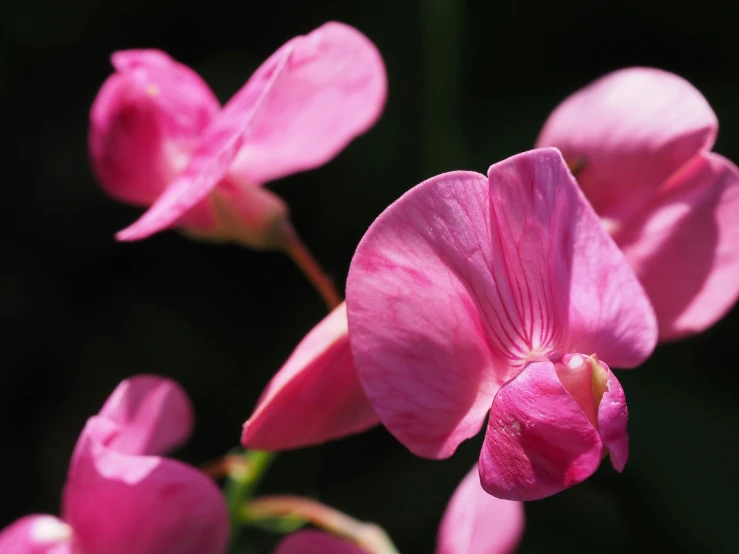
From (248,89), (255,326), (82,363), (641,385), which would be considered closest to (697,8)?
(641,385)

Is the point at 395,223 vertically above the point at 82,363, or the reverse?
the point at 395,223

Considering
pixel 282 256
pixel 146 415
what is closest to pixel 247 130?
pixel 146 415

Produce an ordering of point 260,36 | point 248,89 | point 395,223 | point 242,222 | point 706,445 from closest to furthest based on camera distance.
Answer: point 395,223 → point 248,89 → point 242,222 → point 706,445 → point 260,36

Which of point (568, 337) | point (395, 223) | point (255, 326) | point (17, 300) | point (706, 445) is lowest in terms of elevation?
point (706, 445)

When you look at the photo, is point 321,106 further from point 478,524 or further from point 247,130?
point 478,524

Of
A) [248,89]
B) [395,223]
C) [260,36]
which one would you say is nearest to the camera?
[395,223]

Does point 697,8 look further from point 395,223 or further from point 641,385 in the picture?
point 395,223

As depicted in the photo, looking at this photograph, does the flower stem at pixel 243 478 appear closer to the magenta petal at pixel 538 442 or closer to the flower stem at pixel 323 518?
the flower stem at pixel 323 518

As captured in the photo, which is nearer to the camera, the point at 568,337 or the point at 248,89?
the point at 568,337
